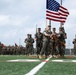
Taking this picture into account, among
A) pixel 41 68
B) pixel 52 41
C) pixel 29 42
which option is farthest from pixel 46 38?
pixel 29 42

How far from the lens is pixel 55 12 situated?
24234 millimetres

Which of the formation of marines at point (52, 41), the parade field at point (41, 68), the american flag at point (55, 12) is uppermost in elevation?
the american flag at point (55, 12)

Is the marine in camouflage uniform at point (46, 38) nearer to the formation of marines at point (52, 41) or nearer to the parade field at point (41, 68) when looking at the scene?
the formation of marines at point (52, 41)

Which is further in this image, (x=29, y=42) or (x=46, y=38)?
(x=29, y=42)

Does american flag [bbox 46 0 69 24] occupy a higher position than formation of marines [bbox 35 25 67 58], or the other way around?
A: american flag [bbox 46 0 69 24]

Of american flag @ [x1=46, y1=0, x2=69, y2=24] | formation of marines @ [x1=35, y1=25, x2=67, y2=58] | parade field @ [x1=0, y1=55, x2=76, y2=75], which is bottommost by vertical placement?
parade field @ [x1=0, y1=55, x2=76, y2=75]

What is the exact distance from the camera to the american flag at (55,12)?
23.7 metres

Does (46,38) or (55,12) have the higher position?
(55,12)

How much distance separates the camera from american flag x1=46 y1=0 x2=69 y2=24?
77.8ft

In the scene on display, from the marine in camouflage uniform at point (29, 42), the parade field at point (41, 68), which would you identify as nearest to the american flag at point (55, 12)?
the marine in camouflage uniform at point (29, 42)

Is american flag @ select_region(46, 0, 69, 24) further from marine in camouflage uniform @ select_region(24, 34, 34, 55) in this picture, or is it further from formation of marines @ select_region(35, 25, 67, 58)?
marine in camouflage uniform @ select_region(24, 34, 34, 55)

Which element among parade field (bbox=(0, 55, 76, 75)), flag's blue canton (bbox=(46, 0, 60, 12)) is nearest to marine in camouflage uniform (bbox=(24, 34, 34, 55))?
flag's blue canton (bbox=(46, 0, 60, 12))

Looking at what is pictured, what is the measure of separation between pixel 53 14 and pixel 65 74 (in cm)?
1607

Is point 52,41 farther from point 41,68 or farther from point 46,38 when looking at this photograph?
point 41,68
